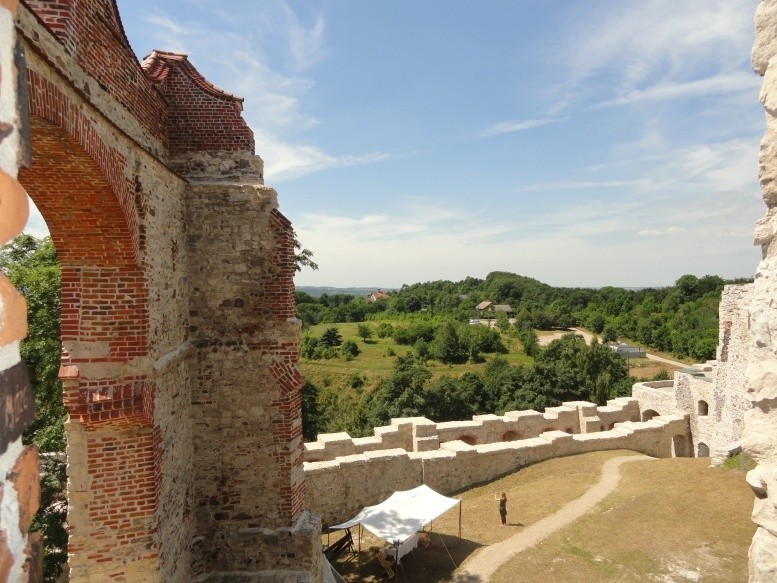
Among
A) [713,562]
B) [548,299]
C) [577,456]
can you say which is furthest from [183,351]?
[548,299]

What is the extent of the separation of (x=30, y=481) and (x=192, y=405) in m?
5.28

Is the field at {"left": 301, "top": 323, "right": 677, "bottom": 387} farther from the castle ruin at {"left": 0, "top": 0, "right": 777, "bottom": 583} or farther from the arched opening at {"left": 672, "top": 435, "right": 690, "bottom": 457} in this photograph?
the castle ruin at {"left": 0, "top": 0, "right": 777, "bottom": 583}

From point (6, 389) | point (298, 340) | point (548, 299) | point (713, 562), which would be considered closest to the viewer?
point (6, 389)

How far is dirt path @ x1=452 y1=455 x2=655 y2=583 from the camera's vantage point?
9.69 meters

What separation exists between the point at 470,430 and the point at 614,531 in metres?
6.09

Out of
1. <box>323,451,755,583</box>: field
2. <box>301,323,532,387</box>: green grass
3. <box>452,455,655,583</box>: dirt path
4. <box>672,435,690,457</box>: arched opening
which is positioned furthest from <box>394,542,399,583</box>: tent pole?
<box>301,323,532,387</box>: green grass

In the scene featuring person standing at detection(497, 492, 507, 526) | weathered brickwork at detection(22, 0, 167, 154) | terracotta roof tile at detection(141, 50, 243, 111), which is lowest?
person standing at detection(497, 492, 507, 526)

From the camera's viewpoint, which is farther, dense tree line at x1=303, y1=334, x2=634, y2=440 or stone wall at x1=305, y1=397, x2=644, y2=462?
dense tree line at x1=303, y1=334, x2=634, y2=440

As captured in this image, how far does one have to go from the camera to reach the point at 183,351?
605cm

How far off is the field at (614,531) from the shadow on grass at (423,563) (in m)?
0.02

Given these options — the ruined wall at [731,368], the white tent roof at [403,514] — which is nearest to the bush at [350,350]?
the ruined wall at [731,368]

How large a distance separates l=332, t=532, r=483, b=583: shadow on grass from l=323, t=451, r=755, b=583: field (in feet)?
0.07

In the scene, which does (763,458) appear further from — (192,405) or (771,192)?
(192,405)

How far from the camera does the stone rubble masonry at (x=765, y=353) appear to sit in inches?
80.6
